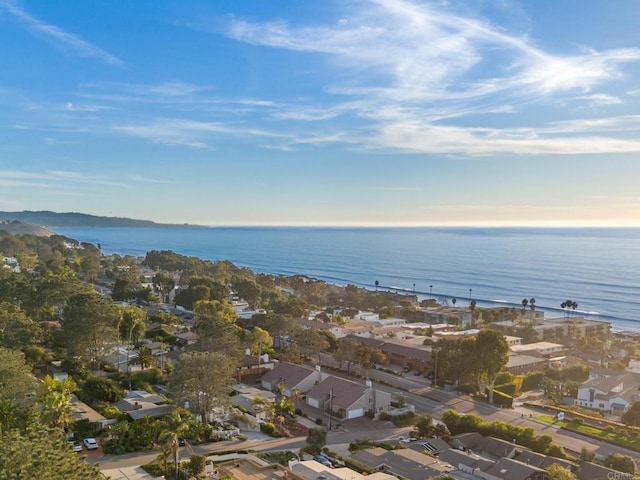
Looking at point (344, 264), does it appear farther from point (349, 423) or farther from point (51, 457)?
point (51, 457)

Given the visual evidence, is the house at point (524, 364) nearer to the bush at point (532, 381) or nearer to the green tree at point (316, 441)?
the bush at point (532, 381)

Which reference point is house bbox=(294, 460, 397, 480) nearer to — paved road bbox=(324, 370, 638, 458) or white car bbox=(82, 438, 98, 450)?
white car bbox=(82, 438, 98, 450)

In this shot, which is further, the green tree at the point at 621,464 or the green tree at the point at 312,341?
the green tree at the point at 312,341

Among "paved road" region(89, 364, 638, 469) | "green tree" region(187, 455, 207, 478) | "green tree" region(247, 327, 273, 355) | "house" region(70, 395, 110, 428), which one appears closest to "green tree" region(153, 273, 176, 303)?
"green tree" region(247, 327, 273, 355)

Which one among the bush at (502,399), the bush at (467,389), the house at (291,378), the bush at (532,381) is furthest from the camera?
the bush at (532,381)

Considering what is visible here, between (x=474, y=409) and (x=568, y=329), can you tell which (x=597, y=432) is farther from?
(x=568, y=329)

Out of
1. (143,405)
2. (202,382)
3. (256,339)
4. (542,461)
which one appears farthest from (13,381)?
(542,461)

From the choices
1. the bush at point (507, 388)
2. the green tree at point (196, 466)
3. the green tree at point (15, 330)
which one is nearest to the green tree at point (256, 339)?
the green tree at point (15, 330)
